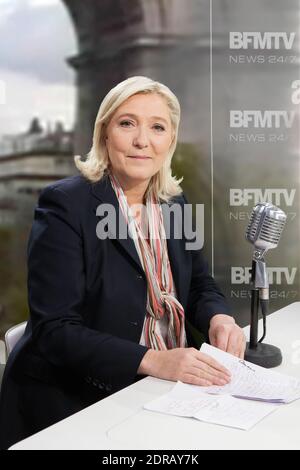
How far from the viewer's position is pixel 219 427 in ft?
4.87

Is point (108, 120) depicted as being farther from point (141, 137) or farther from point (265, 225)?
point (265, 225)

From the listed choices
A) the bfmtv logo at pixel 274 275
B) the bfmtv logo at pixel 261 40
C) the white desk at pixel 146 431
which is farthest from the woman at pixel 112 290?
Result: the bfmtv logo at pixel 261 40

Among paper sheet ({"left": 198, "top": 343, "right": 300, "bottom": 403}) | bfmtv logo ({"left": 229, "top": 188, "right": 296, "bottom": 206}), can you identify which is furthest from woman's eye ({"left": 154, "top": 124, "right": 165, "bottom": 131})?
bfmtv logo ({"left": 229, "top": 188, "right": 296, "bottom": 206})

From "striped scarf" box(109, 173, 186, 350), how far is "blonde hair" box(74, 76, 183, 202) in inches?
2.8

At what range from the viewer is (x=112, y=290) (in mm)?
2074

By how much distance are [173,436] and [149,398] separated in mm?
246

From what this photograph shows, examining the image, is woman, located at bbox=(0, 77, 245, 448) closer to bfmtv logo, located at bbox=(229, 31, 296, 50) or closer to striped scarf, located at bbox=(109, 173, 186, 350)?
striped scarf, located at bbox=(109, 173, 186, 350)

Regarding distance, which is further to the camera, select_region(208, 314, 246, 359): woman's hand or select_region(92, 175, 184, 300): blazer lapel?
select_region(92, 175, 184, 300): blazer lapel

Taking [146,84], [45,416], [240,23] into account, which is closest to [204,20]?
[240,23]

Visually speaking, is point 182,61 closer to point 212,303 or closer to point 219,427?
point 212,303

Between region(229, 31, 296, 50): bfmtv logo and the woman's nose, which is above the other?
region(229, 31, 296, 50): bfmtv logo

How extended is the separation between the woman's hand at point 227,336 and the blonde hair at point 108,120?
546 millimetres

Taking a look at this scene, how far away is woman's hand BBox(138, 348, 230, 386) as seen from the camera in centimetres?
175
